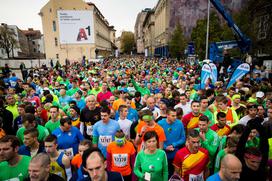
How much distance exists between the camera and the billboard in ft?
152

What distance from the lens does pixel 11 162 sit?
128 inches

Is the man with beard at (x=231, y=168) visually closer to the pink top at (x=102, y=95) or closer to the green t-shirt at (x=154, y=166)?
the green t-shirt at (x=154, y=166)

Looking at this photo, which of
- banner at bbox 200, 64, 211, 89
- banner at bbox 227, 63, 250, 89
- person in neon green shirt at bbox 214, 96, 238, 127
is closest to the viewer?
person in neon green shirt at bbox 214, 96, 238, 127

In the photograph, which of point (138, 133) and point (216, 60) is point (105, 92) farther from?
point (216, 60)

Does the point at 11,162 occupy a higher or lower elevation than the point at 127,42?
lower

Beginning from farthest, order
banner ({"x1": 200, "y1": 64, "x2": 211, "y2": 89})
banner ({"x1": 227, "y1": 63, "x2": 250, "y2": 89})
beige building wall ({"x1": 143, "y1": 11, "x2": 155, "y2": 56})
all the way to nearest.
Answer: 1. beige building wall ({"x1": 143, "y1": 11, "x2": 155, "y2": 56})
2. banner ({"x1": 200, "y1": 64, "x2": 211, "y2": 89})
3. banner ({"x1": 227, "y1": 63, "x2": 250, "y2": 89})

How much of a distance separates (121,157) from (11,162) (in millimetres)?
1843

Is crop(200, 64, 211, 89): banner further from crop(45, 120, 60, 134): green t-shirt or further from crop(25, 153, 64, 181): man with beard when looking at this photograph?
crop(25, 153, 64, 181): man with beard

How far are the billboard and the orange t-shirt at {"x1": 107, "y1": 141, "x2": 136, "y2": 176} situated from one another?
155 feet

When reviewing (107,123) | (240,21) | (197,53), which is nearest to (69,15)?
(197,53)

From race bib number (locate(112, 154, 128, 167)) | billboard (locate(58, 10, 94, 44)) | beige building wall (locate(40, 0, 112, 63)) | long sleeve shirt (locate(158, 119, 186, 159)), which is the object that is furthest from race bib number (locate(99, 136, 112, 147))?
beige building wall (locate(40, 0, 112, 63))

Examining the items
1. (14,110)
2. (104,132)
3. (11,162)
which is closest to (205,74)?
(104,132)

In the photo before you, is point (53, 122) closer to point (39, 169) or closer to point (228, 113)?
point (39, 169)

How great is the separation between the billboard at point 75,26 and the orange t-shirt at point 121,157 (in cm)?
4736
